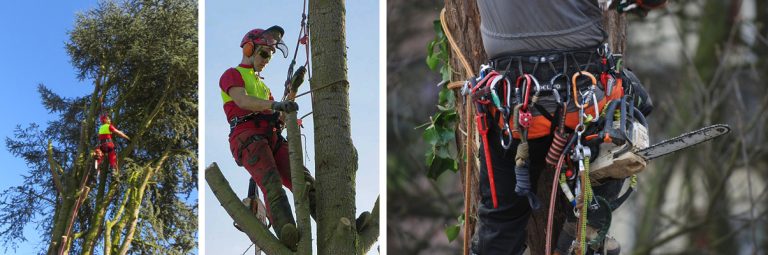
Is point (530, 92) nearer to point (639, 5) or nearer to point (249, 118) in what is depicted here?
point (639, 5)

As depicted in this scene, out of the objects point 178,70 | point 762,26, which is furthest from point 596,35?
point 178,70

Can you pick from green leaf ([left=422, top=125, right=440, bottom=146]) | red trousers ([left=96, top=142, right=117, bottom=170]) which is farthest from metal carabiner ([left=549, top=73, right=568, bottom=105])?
red trousers ([left=96, top=142, right=117, bottom=170])

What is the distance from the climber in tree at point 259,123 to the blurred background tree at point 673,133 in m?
1.12

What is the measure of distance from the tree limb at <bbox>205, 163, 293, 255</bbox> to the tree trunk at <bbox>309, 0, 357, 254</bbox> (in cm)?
19

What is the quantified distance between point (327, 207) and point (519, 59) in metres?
1.36

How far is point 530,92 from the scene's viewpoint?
9.20 ft

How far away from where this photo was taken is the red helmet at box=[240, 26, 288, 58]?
3.93 metres

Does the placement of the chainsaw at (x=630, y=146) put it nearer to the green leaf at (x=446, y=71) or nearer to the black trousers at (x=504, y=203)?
the black trousers at (x=504, y=203)

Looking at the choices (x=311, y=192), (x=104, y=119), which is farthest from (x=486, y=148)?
(x=104, y=119)

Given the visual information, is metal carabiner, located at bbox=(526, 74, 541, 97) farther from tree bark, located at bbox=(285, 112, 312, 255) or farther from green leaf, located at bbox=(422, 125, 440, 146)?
tree bark, located at bbox=(285, 112, 312, 255)

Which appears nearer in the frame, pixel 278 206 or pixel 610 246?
pixel 610 246

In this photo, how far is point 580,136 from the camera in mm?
2746

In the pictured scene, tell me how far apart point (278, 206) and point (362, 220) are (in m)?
0.34

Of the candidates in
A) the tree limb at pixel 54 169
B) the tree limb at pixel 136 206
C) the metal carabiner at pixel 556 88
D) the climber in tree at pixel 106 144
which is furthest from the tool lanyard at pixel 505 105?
the tree limb at pixel 136 206
